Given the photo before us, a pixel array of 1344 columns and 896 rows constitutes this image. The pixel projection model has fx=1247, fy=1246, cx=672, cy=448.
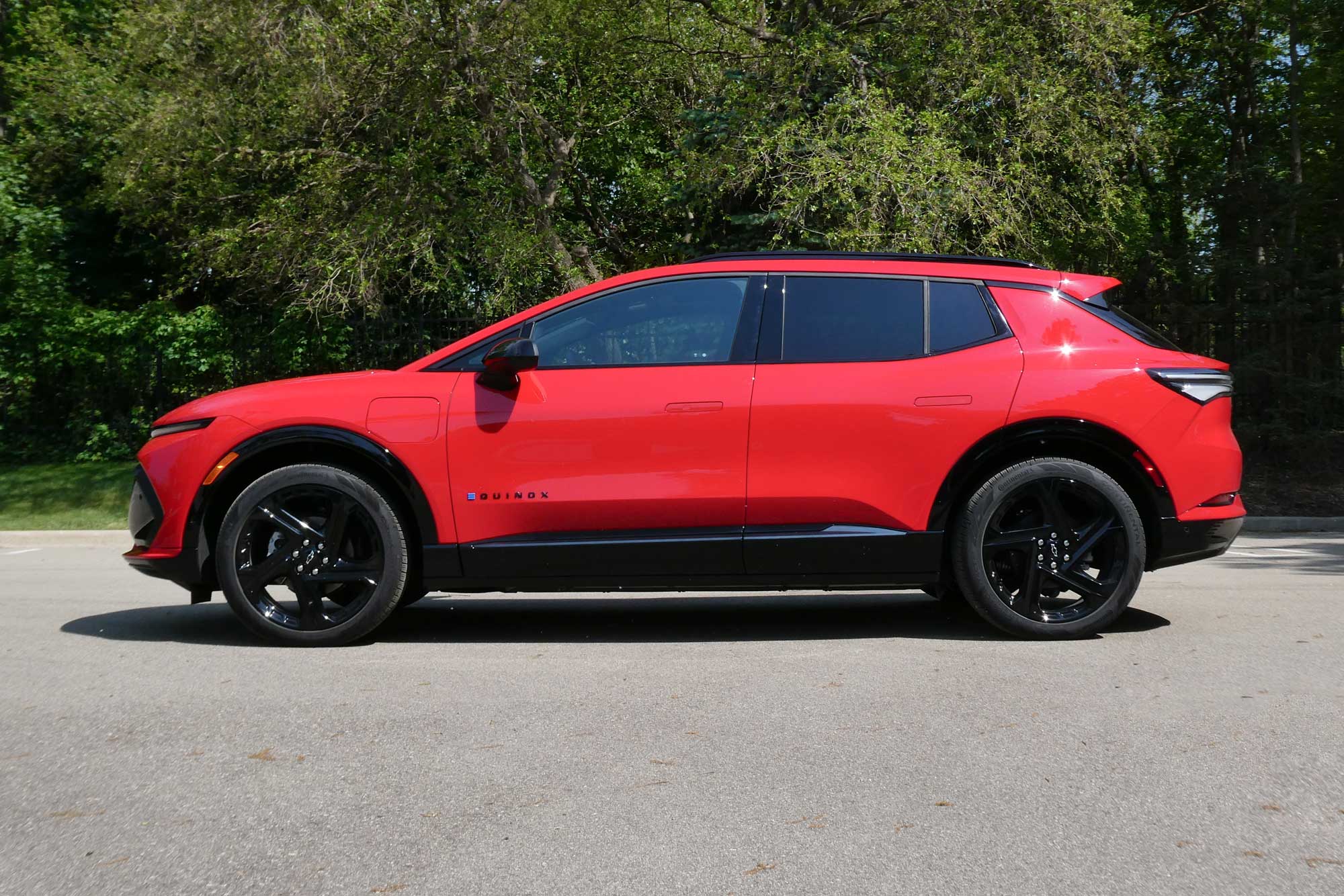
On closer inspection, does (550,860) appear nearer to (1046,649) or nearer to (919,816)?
(919,816)

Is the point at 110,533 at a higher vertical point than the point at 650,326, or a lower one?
lower

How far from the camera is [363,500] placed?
586 centimetres

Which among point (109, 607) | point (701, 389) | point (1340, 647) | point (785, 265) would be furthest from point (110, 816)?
point (1340, 647)

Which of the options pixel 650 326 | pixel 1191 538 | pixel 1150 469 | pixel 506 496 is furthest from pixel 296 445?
pixel 1191 538

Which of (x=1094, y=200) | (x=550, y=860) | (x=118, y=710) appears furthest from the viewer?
(x=1094, y=200)

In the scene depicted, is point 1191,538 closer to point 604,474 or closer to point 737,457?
point 737,457

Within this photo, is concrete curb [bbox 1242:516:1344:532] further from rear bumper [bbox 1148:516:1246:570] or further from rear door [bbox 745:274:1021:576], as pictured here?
rear door [bbox 745:274:1021:576]

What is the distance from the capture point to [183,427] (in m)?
6.07

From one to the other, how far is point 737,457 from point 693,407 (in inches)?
12.1

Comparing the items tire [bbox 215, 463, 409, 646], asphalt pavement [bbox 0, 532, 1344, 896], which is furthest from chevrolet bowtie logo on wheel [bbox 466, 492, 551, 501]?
asphalt pavement [bbox 0, 532, 1344, 896]

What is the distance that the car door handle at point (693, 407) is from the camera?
5.77 metres

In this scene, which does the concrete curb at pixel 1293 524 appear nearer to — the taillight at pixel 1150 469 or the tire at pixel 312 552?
the taillight at pixel 1150 469

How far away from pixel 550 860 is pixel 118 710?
2445 mm

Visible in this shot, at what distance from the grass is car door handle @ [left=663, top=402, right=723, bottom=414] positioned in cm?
983
